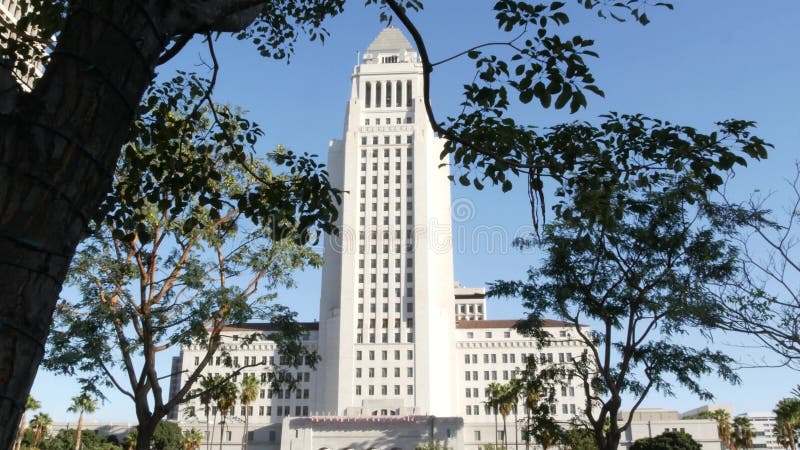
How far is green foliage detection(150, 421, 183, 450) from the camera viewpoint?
6650 cm

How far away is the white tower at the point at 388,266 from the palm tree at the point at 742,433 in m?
34.7

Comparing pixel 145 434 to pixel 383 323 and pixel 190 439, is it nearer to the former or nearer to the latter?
pixel 190 439

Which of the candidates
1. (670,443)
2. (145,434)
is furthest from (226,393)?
(670,443)

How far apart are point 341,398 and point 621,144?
83749 mm

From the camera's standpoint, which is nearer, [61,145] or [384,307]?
[61,145]

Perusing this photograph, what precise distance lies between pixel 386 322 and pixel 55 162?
88882 millimetres

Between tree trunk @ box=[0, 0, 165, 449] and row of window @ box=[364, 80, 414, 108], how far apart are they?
98.0 metres

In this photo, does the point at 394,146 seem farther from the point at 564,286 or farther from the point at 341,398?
the point at 564,286

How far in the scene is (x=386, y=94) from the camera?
3949 inches

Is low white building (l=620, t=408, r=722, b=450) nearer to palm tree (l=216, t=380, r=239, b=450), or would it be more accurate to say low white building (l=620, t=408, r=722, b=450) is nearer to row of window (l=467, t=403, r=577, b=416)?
row of window (l=467, t=403, r=577, b=416)

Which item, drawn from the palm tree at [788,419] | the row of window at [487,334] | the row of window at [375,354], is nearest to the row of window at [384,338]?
the row of window at [375,354]

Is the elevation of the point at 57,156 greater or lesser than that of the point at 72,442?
greater

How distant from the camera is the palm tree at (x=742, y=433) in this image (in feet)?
216

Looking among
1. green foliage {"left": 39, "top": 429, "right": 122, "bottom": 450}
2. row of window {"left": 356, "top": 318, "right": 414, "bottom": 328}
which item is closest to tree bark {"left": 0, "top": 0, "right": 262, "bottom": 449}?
green foliage {"left": 39, "top": 429, "right": 122, "bottom": 450}
